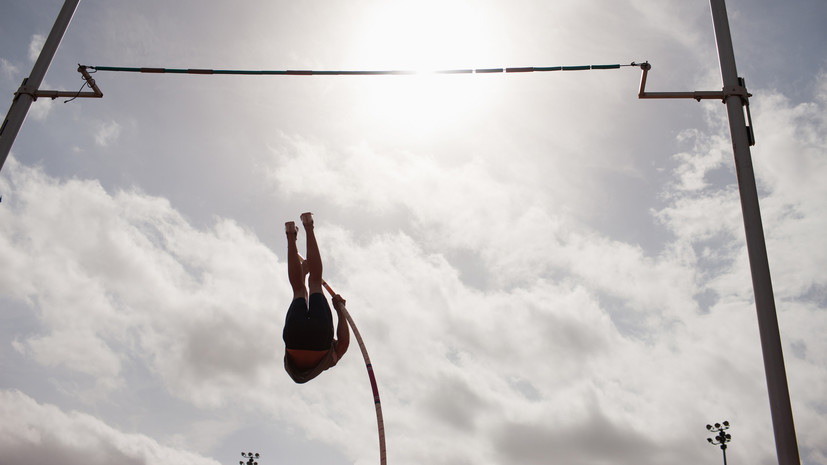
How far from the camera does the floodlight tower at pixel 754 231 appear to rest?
5.66 meters

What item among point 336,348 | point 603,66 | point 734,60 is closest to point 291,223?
point 336,348

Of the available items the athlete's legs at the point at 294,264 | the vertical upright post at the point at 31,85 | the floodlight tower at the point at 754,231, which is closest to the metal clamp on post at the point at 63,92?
the vertical upright post at the point at 31,85

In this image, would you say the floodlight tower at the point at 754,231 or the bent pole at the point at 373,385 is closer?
the floodlight tower at the point at 754,231

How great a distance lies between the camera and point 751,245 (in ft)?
21.3

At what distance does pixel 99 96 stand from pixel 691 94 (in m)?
8.79

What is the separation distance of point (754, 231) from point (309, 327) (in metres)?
5.68

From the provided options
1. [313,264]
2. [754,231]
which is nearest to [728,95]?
[754,231]

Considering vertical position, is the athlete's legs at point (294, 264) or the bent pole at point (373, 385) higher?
the athlete's legs at point (294, 264)

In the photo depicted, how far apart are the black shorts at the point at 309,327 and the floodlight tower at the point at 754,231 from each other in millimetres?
5349

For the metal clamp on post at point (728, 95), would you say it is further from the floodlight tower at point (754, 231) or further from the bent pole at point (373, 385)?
the bent pole at point (373, 385)

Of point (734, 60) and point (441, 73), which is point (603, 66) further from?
point (441, 73)

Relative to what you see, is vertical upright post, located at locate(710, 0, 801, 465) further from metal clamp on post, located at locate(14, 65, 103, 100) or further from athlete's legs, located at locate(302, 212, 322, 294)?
metal clamp on post, located at locate(14, 65, 103, 100)

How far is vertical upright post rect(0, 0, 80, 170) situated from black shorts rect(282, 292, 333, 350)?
4.54m

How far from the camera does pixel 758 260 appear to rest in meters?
6.36
